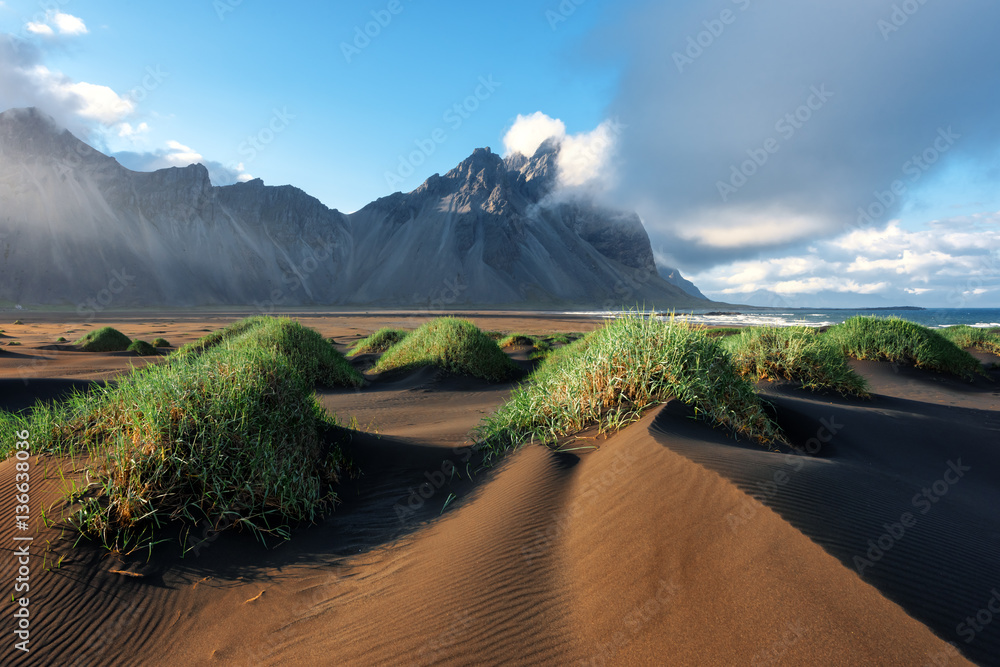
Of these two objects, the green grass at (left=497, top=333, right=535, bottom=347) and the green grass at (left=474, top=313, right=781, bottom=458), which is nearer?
the green grass at (left=474, top=313, right=781, bottom=458)

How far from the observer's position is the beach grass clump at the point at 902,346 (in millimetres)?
11914

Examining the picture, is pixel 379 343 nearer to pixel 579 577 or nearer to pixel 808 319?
pixel 579 577

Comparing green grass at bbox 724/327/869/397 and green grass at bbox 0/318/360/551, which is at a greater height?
green grass at bbox 724/327/869/397

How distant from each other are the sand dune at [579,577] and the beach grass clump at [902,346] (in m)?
9.99

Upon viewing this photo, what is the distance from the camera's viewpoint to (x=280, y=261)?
341ft

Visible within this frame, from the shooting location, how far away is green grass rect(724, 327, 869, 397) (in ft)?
28.4

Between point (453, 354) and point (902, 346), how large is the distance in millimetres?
12028

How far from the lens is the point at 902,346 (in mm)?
12117

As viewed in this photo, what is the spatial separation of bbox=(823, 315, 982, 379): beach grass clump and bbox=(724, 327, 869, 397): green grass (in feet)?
13.9
